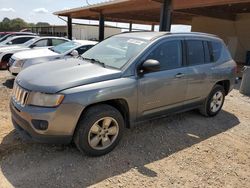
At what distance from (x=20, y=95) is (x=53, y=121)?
68 centimetres

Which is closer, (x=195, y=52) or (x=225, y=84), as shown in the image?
(x=195, y=52)

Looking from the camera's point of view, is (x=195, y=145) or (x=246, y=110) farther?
(x=246, y=110)

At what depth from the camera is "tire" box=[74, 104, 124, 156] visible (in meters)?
3.31

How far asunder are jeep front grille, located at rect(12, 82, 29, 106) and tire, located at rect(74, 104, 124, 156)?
765 mm

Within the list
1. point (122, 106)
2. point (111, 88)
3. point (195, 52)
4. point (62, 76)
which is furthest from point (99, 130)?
point (195, 52)

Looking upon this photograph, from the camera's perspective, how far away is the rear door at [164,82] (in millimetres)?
3841

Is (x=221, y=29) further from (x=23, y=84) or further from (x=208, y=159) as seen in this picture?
(x=23, y=84)

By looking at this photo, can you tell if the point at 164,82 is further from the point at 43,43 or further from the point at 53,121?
the point at 43,43

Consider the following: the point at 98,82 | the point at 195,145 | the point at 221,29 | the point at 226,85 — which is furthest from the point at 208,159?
the point at 221,29

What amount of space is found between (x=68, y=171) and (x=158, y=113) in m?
1.73

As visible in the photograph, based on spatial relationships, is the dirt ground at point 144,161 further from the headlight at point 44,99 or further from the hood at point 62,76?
the hood at point 62,76

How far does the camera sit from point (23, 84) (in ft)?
11.2

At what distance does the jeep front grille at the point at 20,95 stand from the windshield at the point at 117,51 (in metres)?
1.26

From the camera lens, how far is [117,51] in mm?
4199
